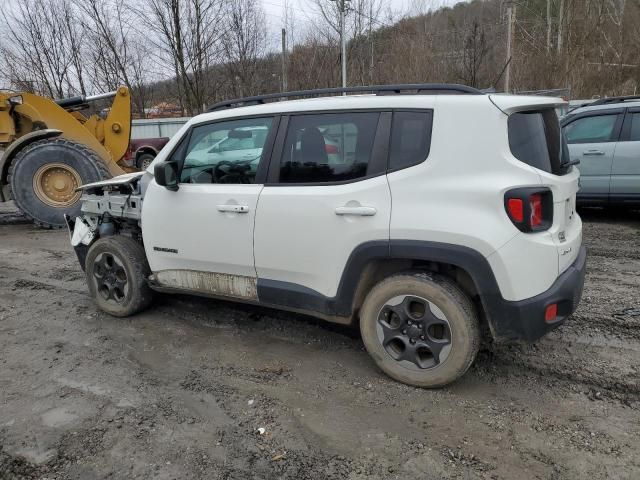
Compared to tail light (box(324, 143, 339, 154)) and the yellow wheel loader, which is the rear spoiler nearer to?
tail light (box(324, 143, 339, 154))

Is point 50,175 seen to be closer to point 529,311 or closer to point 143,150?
point 143,150

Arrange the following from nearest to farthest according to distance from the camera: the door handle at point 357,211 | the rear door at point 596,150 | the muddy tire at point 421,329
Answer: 1. the muddy tire at point 421,329
2. the door handle at point 357,211
3. the rear door at point 596,150

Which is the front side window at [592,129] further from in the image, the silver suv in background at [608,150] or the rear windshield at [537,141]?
the rear windshield at [537,141]

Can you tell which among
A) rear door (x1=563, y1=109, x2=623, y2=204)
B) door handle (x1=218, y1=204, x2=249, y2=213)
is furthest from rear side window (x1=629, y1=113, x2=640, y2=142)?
door handle (x1=218, y1=204, x2=249, y2=213)

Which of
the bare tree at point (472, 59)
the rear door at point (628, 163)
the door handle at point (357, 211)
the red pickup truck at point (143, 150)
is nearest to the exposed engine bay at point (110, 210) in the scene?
the door handle at point (357, 211)

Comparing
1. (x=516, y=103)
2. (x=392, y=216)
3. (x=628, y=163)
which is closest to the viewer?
(x=516, y=103)

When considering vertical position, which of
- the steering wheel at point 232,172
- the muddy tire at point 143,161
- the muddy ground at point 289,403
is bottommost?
the muddy ground at point 289,403

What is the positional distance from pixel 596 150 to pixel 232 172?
6013 millimetres

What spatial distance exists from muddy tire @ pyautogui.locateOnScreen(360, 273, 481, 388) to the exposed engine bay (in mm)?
2252

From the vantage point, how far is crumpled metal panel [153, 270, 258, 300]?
12.1 feet

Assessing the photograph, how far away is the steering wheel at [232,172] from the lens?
3.63 meters

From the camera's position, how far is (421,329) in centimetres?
304

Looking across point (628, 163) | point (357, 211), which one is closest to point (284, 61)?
point (628, 163)

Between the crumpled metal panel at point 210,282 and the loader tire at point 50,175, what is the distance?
502cm
